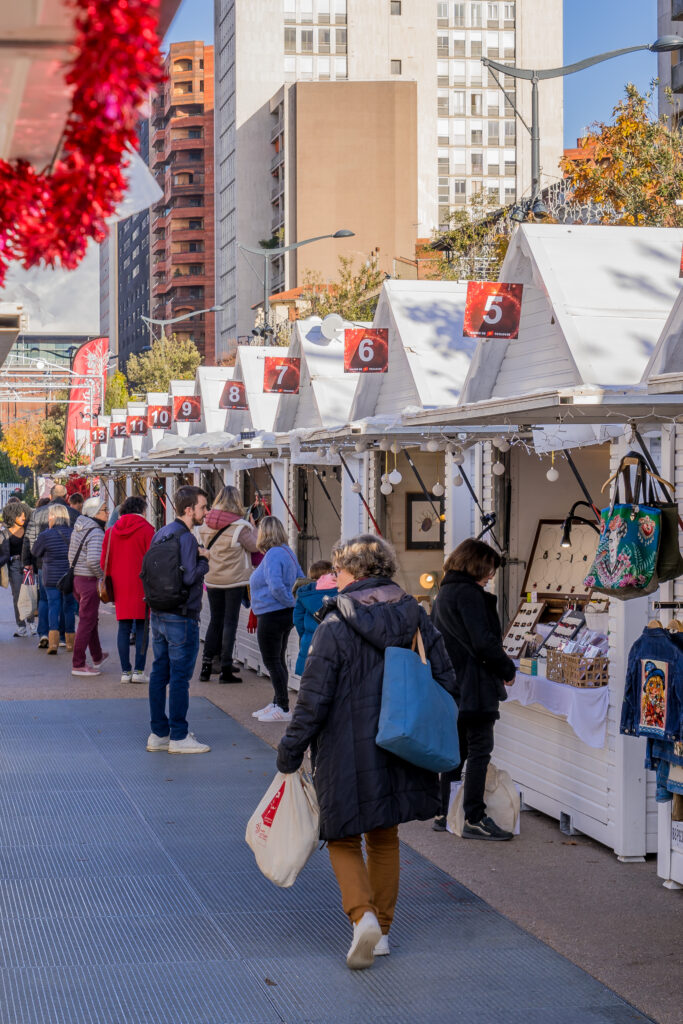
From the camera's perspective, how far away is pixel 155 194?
2758 mm

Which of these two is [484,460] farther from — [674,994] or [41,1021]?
[41,1021]

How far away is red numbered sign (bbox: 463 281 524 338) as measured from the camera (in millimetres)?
9078

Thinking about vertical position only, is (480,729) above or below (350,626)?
below

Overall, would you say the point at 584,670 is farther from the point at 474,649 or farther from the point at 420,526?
the point at 420,526

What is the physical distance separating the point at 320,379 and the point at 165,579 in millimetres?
5971

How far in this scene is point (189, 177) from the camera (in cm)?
11050

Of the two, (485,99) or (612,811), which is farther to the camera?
(485,99)

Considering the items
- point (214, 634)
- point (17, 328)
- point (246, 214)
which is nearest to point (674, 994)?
point (17, 328)

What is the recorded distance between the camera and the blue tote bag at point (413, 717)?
5.45 metres

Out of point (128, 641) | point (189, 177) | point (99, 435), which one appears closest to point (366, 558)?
point (128, 641)

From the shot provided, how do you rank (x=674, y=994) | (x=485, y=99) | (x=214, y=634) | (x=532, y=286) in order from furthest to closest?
(x=485, y=99), (x=214, y=634), (x=532, y=286), (x=674, y=994)

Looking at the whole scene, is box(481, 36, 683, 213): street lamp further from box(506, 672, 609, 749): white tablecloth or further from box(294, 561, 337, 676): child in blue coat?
box(506, 672, 609, 749): white tablecloth

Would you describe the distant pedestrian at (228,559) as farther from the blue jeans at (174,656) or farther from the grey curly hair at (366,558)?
the grey curly hair at (366,558)

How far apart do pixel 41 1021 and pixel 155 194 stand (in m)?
3.44
